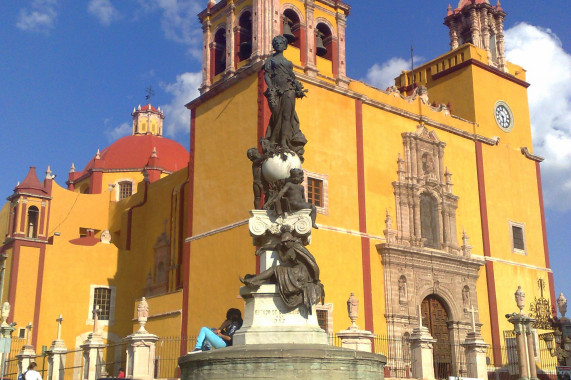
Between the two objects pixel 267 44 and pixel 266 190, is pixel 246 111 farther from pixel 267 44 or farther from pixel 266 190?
pixel 266 190

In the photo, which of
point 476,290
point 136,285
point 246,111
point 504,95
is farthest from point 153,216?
point 504,95

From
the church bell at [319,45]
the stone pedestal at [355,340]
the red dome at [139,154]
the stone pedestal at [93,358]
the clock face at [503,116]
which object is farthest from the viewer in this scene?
the red dome at [139,154]

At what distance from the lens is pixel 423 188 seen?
80.8 ft

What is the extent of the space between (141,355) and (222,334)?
297 inches

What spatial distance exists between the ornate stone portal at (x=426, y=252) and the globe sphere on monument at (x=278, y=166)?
13622mm

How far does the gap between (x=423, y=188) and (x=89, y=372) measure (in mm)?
12581

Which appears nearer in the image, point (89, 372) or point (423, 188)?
point (89, 372)

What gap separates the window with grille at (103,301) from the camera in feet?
92.7

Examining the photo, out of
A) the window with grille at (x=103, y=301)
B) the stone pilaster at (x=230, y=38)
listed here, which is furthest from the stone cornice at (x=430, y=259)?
the window with grille at (x=103, y=301)

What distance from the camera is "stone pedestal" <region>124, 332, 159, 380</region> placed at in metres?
15.8

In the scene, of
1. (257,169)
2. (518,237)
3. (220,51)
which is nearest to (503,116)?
(518,237)

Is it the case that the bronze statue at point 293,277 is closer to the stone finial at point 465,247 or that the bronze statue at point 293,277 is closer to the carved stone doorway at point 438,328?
the carved stone doorway at point 438,328

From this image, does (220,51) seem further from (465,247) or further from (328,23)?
(465,247)

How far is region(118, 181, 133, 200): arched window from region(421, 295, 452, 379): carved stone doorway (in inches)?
744
